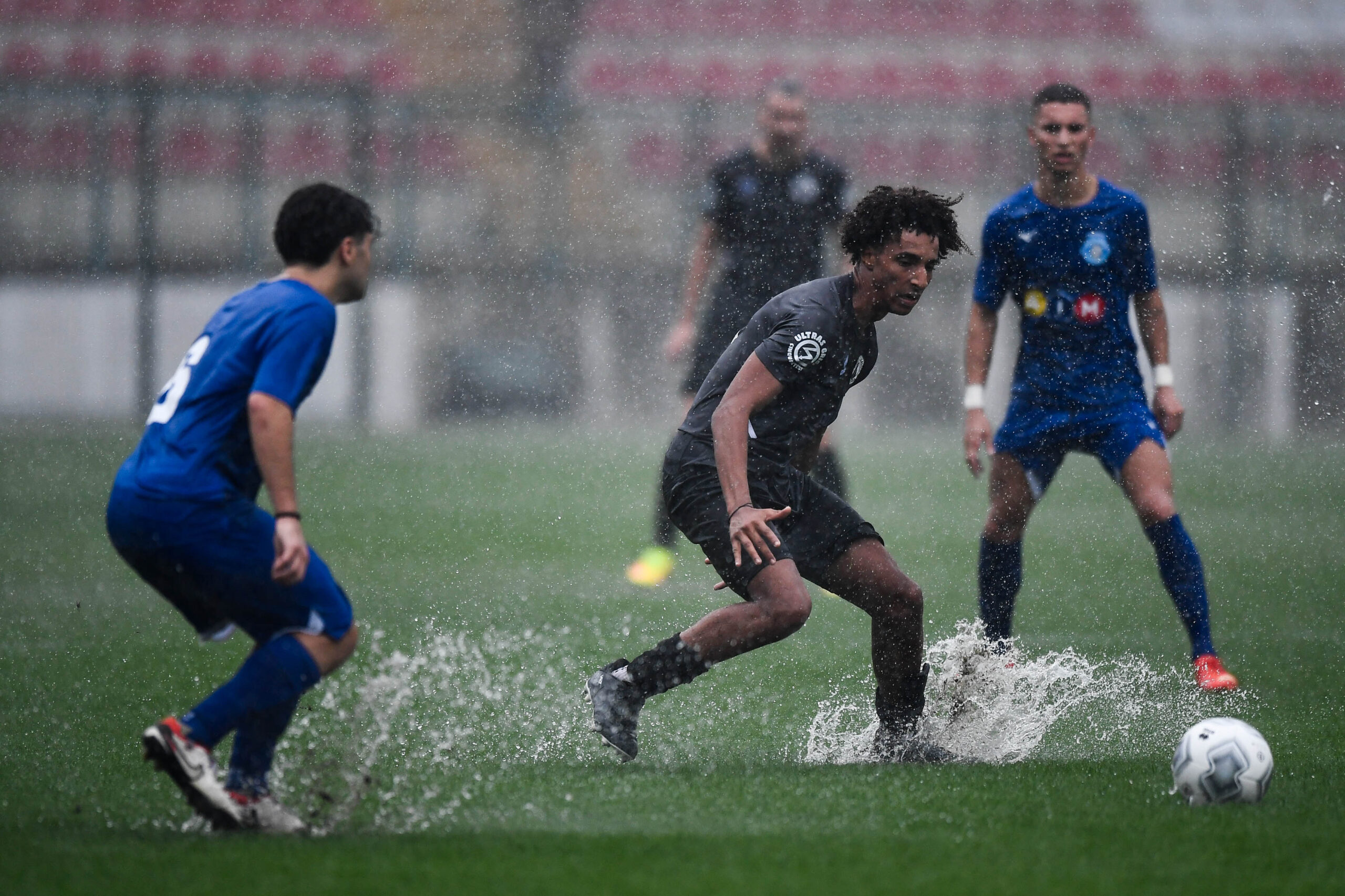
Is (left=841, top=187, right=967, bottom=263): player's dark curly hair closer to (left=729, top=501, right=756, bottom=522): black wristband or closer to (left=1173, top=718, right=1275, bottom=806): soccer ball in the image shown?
(left=729, top=501, right=756, bottom=522): black wristband

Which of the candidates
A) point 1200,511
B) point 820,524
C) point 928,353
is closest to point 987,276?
point 820,524

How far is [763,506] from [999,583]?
53.1 inches

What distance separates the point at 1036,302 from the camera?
5031mm

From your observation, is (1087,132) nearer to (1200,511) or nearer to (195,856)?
(195,856)

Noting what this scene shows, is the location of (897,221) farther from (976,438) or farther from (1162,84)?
(1162,84)

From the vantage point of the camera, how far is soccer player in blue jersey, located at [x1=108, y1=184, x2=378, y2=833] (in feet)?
9.98

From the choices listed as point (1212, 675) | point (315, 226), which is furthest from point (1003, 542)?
point (315, 226)

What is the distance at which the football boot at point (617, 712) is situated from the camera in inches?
154

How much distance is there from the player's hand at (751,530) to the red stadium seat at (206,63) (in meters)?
16.9

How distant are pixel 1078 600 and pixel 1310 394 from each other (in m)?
10.9

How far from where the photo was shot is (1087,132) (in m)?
5.04

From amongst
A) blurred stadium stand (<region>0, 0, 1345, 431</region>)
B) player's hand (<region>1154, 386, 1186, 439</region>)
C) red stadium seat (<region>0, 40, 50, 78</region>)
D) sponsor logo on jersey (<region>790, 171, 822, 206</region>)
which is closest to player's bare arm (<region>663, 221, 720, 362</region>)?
sponsor logo on jersey (<region>790, 171, 822, 206</region>)

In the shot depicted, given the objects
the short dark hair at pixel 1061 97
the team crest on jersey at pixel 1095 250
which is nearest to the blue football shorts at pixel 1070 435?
the team crest on jersey at pixel 1095 250

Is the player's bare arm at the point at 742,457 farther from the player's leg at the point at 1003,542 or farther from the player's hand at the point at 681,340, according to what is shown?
the player's hand at the point at 681,340
